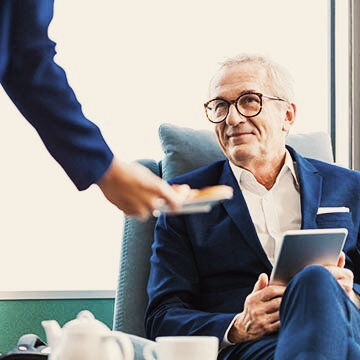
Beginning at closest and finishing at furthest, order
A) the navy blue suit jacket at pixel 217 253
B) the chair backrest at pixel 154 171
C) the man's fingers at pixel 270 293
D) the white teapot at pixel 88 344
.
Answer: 1. the white teapot at pixel 88 344
2. the man's fingers at pixel 270 293
3. the navy blue suit jacket at pixel 217 253
4. the chair backrest at pixel 154 171

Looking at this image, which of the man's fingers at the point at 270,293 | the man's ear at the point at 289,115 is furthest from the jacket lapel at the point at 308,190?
the man's fingers at the point at 270,293

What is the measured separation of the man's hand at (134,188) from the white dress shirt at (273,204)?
3.48 ft

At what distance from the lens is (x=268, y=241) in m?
2.03

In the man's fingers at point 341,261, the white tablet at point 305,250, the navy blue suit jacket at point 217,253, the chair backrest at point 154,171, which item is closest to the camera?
the white tablet at point 305,250

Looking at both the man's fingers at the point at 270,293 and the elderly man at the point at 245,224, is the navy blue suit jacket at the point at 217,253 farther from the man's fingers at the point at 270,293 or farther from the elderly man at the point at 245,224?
the man's fingers at the point at 270,293

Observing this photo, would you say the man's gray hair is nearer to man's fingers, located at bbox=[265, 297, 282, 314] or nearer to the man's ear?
the man's ear

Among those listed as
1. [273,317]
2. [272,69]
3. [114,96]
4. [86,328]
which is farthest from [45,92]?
[114,96]

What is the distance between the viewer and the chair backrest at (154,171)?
2.11 metres

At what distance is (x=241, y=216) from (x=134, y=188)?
3.47ft

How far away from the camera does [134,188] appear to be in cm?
99

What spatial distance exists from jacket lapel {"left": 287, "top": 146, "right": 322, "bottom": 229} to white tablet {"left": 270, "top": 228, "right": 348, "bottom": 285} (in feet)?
0.92

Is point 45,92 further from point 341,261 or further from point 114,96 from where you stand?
point 114,96

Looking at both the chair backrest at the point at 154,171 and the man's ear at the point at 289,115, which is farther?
the man's ear at the point at 289,115

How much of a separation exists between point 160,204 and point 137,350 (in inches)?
22.0
